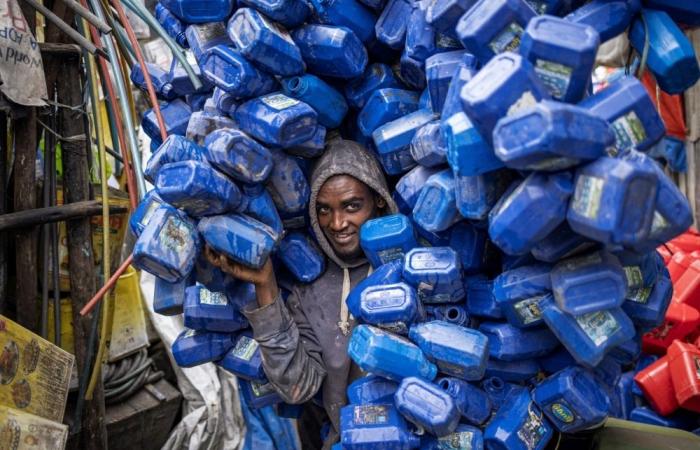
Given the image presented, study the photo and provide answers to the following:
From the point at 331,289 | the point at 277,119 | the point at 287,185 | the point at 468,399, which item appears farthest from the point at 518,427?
the point at 277,119

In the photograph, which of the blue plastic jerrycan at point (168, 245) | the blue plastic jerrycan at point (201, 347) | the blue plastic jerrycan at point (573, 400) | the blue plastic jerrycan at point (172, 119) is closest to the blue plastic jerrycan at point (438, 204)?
the blue plastic jerrycan at point (573, 400)

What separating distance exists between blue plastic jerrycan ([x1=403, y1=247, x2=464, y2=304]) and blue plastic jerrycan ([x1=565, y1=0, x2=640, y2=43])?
2.45 ft

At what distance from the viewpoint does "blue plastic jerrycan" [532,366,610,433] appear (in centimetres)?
179

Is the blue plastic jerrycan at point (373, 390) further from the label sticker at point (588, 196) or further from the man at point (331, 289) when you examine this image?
the label sticker at point (588, 196)

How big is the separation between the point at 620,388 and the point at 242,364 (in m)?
1.75

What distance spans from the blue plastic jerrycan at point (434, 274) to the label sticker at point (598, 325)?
16.4 inches

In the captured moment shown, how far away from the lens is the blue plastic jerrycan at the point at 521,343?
1.85m

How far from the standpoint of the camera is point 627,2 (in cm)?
165

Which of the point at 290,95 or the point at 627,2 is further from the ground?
the point at 627,2

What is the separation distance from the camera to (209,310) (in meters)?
2.18

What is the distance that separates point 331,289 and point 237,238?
59cm

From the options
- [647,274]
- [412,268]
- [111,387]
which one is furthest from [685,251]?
[111,387]

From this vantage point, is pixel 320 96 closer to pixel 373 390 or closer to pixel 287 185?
pixel 287 185

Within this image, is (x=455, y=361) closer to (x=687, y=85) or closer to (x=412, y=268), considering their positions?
(x=412, y=268)
